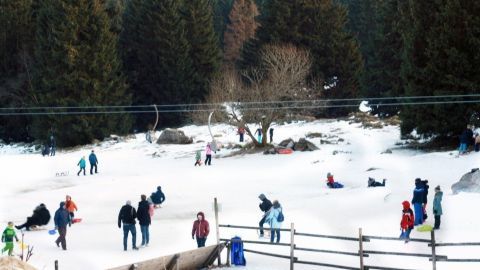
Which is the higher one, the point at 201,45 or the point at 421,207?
the point at 201,45

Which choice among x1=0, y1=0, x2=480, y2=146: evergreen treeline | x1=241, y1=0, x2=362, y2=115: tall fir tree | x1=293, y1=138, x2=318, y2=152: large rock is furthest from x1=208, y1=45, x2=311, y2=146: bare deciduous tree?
x1=241, y1=0, x2=362, y2=115: tall fir tree

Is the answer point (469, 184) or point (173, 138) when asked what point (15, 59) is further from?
point (469, 184)

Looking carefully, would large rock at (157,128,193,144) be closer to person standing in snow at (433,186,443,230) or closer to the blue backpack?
person standing in snow at (433,186,443,230)

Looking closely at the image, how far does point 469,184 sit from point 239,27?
56.7 m

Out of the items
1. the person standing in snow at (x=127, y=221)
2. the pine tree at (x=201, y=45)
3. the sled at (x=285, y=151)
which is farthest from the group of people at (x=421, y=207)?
the pine tree at (x=201, y=45)

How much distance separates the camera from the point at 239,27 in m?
76.3

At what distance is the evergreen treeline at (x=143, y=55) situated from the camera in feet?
172

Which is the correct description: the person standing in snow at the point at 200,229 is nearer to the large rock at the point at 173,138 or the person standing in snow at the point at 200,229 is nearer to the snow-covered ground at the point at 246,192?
the snow-covered ground at the point at 246,192

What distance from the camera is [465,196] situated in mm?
21312

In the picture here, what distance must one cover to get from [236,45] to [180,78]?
62.3 feet

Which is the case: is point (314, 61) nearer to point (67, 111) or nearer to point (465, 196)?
point (67, 111)

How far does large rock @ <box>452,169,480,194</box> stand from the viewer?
71.8 feet

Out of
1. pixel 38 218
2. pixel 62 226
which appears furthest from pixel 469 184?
pixel 38 218

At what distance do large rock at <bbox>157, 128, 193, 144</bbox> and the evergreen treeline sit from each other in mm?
9823
